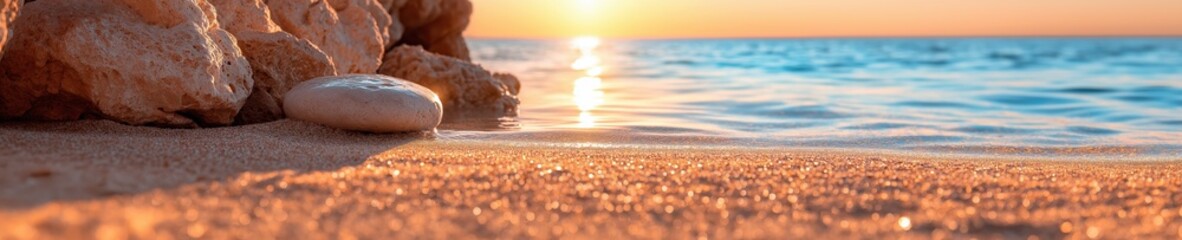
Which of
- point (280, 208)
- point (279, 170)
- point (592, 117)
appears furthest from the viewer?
point (592, 117)

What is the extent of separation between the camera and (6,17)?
312cm

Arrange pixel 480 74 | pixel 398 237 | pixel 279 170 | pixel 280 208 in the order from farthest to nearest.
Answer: pixel 480 74 → pixel 279 170 → pixel 280 208 → pixel 398 237

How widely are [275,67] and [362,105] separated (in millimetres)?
819

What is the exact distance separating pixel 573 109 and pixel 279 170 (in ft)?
13.7

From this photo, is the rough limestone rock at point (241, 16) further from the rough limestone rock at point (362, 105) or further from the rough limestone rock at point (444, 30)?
the rough limestone rock at point (444, 30)

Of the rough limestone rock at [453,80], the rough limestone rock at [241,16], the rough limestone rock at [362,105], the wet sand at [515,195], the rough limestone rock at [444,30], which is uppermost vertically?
the rough limestone rock at [444,30]

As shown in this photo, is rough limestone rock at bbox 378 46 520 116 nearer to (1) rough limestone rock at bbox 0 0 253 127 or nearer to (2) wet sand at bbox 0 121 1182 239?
(1) rough limestone rock at bbox 0 0 253 127

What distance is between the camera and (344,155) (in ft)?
10.5

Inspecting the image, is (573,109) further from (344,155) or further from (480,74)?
(344,155)

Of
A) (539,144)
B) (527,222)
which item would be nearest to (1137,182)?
(527,222)

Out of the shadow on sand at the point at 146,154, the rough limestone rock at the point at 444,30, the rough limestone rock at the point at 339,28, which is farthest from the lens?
the rough limestone rock at the point at 444,30

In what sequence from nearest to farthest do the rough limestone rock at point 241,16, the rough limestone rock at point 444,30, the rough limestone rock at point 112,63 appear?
the rough limestone rock at point 112,63
the rough limestone rock at point 241,16
the rough limestone rock at point 444,30

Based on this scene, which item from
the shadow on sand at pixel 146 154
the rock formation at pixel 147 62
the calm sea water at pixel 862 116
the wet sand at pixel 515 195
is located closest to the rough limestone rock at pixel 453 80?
the calm sea water at pixel 862 116

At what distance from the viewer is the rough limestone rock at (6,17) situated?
9.92 feet
